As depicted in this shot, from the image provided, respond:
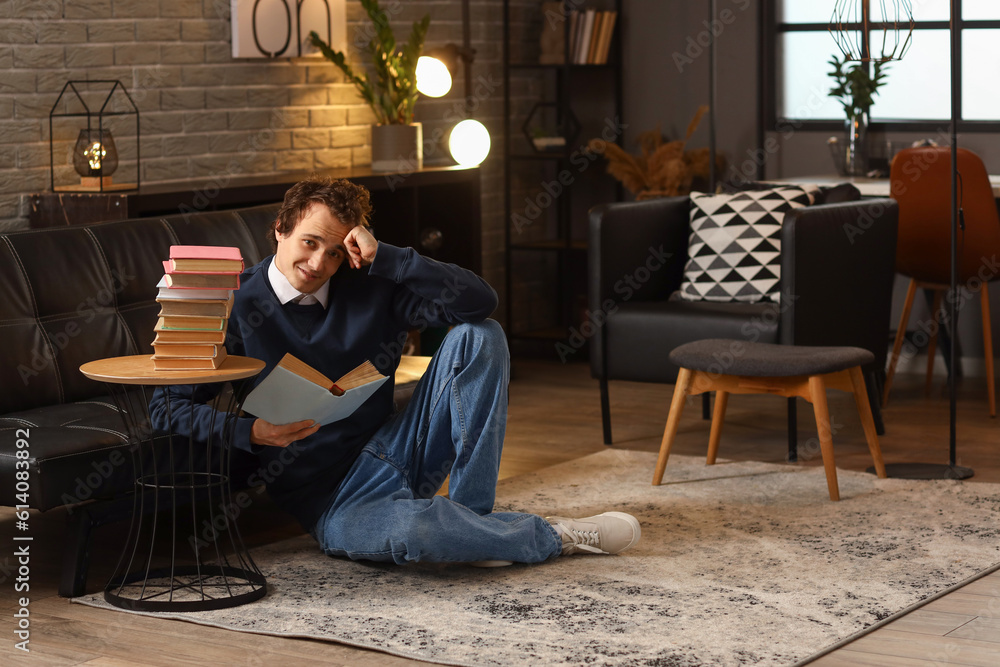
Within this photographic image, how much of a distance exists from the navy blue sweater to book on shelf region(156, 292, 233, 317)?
9.7 inches

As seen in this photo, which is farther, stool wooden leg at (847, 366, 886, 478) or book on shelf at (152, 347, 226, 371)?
stool wooden leg at (847, 366, 886, 478)

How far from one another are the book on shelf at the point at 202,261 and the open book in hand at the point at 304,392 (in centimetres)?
20

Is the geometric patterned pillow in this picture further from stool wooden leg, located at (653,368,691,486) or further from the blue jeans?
the blue jeans

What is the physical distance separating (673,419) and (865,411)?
1.62ft

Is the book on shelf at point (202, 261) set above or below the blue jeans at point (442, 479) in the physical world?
above

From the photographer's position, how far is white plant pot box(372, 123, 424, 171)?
15.7ft

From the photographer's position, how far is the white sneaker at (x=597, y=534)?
2.87 metres

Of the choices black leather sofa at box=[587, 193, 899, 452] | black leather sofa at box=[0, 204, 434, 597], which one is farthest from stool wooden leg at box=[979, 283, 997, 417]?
black leather sofa at box=[0, 204, 434, 597]

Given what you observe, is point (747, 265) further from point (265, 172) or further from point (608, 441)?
point (265, 172)

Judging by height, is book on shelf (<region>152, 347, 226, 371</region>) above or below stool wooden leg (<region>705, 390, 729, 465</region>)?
above

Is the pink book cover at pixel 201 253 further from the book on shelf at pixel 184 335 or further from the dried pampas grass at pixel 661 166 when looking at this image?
the dried pampas grass at pixel 661 166

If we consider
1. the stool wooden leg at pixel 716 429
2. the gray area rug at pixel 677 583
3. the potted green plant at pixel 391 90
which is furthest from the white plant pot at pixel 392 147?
the gray area rug at pixel 677 583

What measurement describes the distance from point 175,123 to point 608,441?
1684 mm

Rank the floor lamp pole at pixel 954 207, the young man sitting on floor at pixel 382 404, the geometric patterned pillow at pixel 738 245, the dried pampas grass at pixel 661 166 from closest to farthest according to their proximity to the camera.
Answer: the young man sitting on floor at pixel 382 404
the floor lamp pole at pixel 954 207
the geometric patterned pillow at pixel 738 245
the dried pampas grass at pixel 661 166
